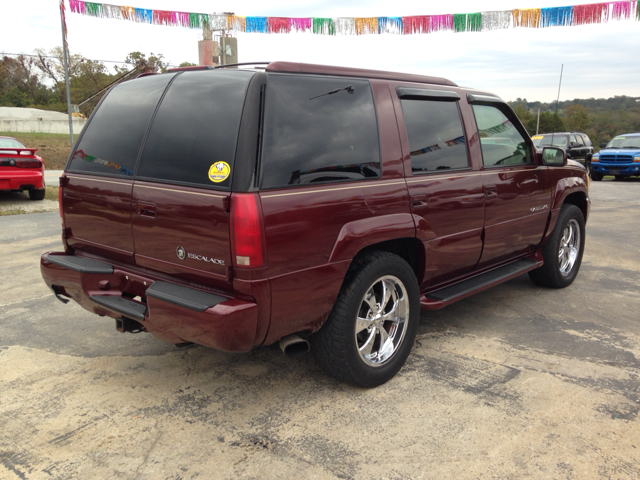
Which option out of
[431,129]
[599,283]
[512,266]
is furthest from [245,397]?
[599,283]

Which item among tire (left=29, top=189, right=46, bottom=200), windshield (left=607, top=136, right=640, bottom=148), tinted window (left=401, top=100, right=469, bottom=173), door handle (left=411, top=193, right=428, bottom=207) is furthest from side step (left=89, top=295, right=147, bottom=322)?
windshield (left=607, top=136, right=640, bottom=148)

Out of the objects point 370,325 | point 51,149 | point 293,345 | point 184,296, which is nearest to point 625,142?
point 370,325

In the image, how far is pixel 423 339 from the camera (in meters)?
4.08

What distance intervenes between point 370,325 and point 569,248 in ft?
10.8

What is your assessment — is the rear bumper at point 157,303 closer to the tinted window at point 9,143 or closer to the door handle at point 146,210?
the door handle at point 146,210

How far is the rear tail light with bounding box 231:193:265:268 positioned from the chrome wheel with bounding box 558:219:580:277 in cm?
386

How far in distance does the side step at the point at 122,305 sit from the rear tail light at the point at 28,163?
874cm

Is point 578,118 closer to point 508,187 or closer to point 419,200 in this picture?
point 508,187

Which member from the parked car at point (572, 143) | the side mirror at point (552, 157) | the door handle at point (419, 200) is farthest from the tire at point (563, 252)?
the parked car at point (572, 143)

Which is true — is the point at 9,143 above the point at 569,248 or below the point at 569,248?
above

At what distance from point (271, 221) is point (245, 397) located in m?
1.22

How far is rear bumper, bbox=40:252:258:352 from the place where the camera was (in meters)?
2.57

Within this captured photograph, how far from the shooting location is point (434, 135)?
3.74 m

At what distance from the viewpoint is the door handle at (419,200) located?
11.1 feet
